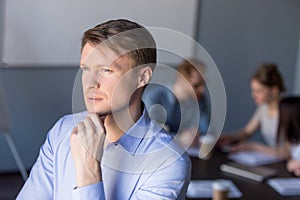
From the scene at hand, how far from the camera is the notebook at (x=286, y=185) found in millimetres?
2525

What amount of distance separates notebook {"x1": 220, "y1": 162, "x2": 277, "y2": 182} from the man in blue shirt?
1.58 m

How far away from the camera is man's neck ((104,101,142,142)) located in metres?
1.14

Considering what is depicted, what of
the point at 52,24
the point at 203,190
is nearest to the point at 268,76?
the point at 203,190

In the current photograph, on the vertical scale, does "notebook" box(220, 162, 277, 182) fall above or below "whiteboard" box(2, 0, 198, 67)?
below

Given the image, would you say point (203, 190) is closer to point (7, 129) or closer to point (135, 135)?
point (135, 135)

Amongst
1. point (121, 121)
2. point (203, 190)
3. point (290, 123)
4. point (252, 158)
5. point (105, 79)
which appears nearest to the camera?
point (105, 79)

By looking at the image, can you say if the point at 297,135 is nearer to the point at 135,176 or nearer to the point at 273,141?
the point at 273,141

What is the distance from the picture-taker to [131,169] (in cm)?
113

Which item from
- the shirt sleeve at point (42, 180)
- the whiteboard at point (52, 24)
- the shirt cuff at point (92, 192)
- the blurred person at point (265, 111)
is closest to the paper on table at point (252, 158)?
the blurred person at point (265, 111)

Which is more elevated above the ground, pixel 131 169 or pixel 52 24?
pixel 131 169

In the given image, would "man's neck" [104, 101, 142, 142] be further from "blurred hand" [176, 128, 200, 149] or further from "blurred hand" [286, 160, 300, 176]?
"blurred hand" [286, 160, 300, 176]

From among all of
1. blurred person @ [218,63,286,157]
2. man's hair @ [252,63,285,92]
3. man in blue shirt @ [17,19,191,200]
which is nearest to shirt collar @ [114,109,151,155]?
man in blue shirt @ [17,19,191,200]

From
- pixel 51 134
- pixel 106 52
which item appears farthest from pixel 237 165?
pixel 106 52

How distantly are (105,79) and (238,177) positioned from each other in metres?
1.76
